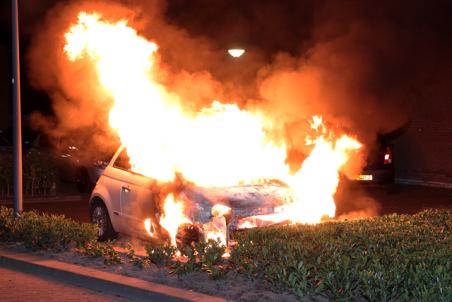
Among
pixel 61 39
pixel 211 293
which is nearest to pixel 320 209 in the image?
pixel 211 293

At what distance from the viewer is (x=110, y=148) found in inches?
560

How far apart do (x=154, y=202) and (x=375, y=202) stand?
764cm

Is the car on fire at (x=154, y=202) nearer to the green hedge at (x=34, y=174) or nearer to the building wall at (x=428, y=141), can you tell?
the green hedge at (x=34, y=174)

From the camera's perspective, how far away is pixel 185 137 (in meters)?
10.1

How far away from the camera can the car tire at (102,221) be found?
1052 centimetres

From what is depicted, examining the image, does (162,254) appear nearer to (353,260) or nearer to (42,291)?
(42,291)

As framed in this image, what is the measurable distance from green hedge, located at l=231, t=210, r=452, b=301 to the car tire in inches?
121

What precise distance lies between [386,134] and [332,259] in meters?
11.1

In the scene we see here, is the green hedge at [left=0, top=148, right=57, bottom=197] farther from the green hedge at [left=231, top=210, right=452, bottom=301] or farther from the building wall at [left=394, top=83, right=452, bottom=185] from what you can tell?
the green hedge at [left=231, top=210, right=452, bottom=301]

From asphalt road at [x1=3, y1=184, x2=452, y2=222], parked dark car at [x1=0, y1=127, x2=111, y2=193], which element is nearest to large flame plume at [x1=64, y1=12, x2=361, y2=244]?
asphalt road at [x1=3, y1=184, x2=452, y2=222]

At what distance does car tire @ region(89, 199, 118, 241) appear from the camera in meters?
10.5

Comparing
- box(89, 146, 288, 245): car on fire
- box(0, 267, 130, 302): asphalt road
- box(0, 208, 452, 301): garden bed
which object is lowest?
box(0, 267, 130, 302): asphalt road

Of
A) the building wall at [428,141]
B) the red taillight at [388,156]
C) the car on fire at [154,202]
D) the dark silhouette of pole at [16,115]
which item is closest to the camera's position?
the car on fire at [154,202]

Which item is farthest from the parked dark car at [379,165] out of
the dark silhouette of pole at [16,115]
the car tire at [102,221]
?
the dark silhouette of pole at [16,115]
